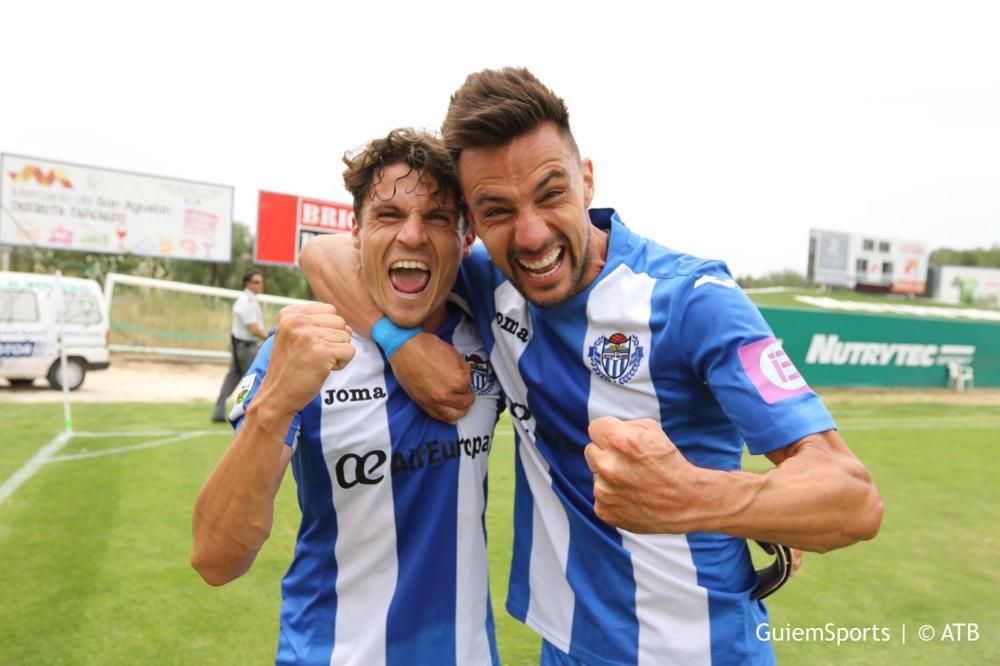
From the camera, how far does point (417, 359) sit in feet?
6.21

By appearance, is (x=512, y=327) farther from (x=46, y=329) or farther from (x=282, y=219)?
(x=282, y=219)

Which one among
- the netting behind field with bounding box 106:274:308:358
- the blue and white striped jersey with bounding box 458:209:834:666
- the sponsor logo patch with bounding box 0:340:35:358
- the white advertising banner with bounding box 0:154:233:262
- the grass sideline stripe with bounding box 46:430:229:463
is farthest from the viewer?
the white advertising banner with bounding box 0:154:233:262

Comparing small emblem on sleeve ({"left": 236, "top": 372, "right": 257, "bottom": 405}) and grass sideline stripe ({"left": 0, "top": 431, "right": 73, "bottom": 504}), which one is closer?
small emblem on sleeve ({"left": 236, "top": 372, "right": 257, "bottom": 405})

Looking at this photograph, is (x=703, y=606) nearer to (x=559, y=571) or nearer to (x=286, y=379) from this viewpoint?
(x=559, y=571)

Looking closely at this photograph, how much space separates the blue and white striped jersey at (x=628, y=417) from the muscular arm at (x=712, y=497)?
0.31 metres

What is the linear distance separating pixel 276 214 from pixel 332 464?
2145 cm

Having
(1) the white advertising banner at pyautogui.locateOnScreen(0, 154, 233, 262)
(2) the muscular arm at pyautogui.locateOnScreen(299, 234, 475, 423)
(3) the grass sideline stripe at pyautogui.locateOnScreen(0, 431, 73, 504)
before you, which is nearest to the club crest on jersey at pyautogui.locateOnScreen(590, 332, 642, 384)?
(2) the muscular arm at pyautogui.locateOnScreen(299, 234, 475, 423)

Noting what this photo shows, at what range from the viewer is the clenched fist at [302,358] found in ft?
5.14

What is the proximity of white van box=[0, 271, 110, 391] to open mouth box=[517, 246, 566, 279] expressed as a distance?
475 inches

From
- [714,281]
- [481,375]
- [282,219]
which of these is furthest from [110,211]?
[714,281]

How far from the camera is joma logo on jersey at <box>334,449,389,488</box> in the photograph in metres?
1.87

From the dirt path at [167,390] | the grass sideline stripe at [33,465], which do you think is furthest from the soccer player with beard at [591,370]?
the dirt path at [167,390]

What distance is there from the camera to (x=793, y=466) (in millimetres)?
1284

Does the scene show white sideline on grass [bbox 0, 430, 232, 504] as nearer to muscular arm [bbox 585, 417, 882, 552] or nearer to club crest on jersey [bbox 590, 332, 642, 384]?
club crest on jersey [bbox 590, 332, 642, 384]
